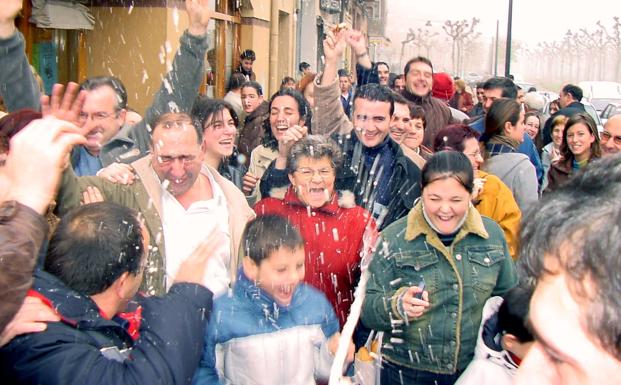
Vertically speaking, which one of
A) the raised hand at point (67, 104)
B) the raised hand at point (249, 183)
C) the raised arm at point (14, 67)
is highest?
the raised arm at point (14, 67)

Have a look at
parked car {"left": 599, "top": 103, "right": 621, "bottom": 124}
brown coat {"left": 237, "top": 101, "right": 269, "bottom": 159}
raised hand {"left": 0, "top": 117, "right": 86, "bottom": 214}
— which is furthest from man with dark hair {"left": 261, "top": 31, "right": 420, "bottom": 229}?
parked car {"left": 599, "top": 103, "right": 621, "bottom": 124}

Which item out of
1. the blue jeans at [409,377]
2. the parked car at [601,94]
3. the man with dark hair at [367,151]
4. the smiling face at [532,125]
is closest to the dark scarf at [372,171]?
the man with dark hair at [367,151]

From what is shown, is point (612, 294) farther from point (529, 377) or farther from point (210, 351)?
point (210, 351)

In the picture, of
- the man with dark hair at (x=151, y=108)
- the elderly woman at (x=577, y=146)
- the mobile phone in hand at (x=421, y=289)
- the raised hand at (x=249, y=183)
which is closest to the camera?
the mobile phone in hand at (x=421, y=289)

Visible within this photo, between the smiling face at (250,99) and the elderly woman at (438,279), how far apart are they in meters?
4.38

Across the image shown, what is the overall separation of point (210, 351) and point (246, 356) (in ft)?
0.49

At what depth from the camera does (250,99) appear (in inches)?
299

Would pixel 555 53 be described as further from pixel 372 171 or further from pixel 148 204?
pixel 148 204

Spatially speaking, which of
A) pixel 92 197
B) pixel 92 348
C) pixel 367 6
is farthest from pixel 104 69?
pixel 367 6

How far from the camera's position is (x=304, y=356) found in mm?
2732

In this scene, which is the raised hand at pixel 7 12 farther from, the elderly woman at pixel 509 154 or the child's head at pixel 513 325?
the elderly woman at pixel 509 154

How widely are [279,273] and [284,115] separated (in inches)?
91.6

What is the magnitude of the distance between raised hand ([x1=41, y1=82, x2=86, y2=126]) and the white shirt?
113cm

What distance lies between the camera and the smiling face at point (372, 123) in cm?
439
